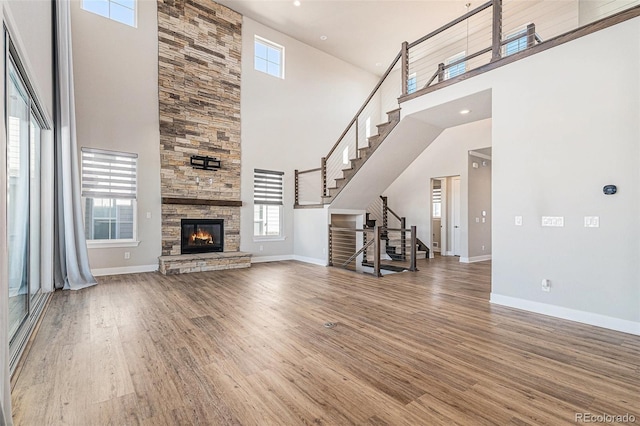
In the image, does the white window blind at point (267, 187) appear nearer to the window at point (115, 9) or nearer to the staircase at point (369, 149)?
the staircase at point (369, 149)

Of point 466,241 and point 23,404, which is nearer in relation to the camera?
point 23,404

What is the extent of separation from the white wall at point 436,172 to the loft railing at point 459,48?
1.72 metres

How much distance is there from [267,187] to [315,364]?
6.24 meters

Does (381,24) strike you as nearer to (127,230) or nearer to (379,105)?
(379,105)

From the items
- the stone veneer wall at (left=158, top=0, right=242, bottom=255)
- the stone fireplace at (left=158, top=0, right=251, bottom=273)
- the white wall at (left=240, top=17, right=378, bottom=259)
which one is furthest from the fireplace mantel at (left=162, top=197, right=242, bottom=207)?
the white wall at (left=240, top=17, right=378, bottom=259)

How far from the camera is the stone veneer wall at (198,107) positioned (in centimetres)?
668

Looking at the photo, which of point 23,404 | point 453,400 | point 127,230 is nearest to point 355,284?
point 453,400

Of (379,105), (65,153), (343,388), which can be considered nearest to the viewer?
(343,388)

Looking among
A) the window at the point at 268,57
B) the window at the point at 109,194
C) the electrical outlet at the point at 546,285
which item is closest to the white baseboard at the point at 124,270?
the window at the point at 109,194

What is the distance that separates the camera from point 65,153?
4828 millimetres

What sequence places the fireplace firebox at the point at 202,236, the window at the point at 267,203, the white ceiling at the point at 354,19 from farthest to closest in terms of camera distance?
1. the window at the point at 267,203
2. the white ceiling at the point at 354,19
3. the fireplace firebox at the point at 202,236

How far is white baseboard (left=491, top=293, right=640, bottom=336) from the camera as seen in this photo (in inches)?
126

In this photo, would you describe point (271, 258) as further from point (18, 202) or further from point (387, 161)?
point (18, 202)

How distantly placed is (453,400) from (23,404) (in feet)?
8.96
